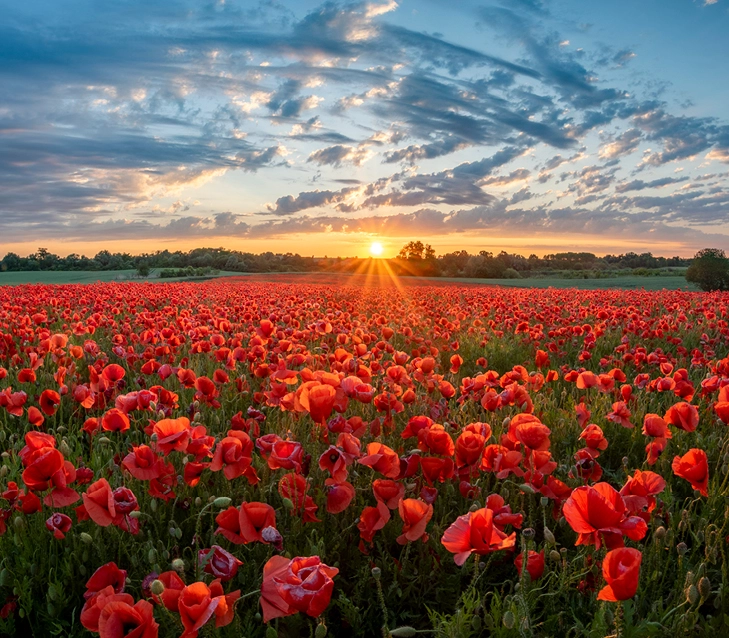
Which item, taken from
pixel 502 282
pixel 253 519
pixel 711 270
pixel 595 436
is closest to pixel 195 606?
pixel 253 519

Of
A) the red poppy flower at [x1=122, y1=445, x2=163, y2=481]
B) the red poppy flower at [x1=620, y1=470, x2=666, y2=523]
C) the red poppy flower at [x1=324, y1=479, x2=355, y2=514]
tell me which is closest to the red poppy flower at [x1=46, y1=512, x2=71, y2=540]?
the red poppy flower at [x1=122, y1=445, x2=163, y2=481]

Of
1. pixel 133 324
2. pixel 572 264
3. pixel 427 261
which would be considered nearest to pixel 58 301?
pixel 133 324

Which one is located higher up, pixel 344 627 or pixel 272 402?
pixel 272 402

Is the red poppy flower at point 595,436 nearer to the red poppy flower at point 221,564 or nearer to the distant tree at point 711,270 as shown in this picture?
the red poppy flower at point 221,564

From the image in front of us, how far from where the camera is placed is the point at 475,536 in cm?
175

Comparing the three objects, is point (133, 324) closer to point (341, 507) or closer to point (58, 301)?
point (58, 301)

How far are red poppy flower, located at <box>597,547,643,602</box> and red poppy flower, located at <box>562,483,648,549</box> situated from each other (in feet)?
0.64

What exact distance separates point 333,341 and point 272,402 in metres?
4.06

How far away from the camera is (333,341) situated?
7.35 meters

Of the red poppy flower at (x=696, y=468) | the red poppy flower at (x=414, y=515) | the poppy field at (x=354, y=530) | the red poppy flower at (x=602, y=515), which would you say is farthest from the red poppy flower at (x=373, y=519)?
the red poppy flower at (x=696, y=468)

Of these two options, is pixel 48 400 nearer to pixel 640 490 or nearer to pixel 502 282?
pixel 640 490

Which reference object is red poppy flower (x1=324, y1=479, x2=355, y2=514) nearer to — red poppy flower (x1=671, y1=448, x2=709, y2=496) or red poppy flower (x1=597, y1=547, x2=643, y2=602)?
red poppy flower (x1=597, y1=547, x2=643, y2=602)

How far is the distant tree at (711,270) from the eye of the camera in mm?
26453

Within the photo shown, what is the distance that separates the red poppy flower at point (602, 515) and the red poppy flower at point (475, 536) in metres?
0.21
